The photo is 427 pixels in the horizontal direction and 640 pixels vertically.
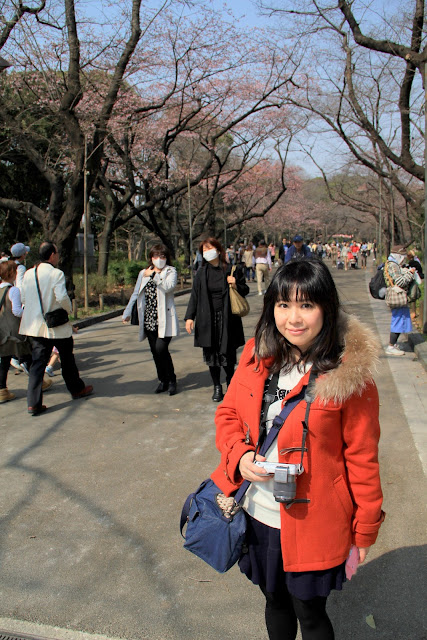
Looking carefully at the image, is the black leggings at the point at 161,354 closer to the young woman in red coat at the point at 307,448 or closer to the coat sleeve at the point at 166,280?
the coat sleeve at the point at 166,280

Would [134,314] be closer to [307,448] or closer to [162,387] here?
[162,387]

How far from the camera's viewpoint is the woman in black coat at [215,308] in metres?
5.87

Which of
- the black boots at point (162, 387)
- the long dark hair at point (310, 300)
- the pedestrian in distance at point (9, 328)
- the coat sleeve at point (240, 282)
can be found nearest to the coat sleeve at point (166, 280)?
the coat sleeve at point (240, 282)

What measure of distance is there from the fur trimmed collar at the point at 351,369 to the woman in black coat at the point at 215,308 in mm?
3996

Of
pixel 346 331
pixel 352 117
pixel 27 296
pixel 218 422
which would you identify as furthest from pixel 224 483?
pixel 352 117

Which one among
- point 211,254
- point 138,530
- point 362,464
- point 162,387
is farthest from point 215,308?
point 362,464

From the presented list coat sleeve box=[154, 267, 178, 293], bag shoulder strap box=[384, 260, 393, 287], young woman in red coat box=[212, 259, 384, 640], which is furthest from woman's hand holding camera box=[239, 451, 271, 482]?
bag shoulder strap box=[384, 260, 393, 287]

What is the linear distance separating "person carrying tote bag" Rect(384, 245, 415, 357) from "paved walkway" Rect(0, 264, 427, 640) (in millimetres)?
1822

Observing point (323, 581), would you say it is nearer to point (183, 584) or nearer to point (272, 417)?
point (272, 417)

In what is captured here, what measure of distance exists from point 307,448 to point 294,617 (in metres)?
0.71

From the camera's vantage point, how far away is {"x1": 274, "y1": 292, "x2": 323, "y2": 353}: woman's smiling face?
73.6 inches

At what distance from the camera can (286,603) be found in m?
1.96

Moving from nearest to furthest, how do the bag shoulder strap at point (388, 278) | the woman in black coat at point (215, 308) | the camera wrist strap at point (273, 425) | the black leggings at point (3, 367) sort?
the camera wrist strap at point (273, 425) < the woman in black coat at point (215, 308) < the black leggings at point (3, 367) < the bag shoulder strap at point (388, 278)

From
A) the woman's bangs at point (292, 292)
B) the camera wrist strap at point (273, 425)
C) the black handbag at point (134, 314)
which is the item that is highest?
the woman's bangs at point (292, 292)
